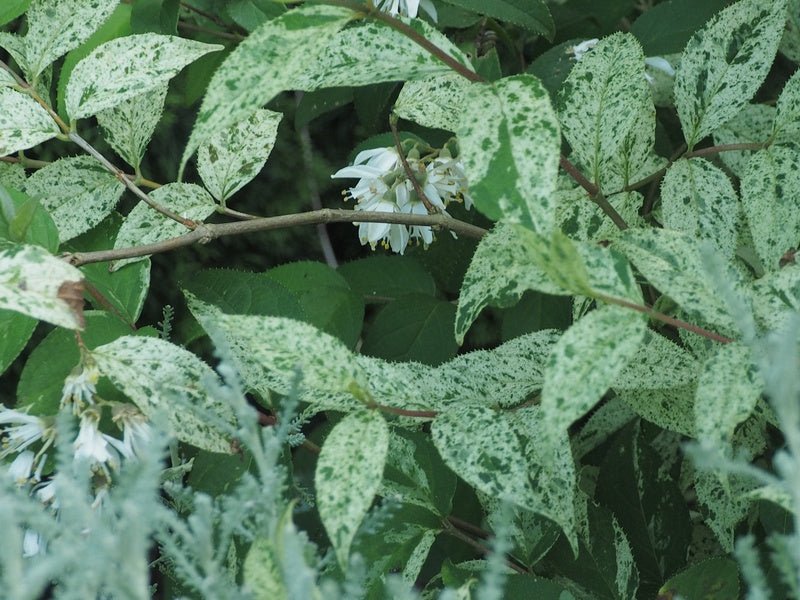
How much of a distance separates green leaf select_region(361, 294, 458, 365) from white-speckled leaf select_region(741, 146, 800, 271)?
1.29ft

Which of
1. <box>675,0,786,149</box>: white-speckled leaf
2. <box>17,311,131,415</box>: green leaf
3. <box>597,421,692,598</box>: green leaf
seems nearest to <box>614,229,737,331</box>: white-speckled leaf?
<box>675,0,786,149</box>: white-speckled leaf

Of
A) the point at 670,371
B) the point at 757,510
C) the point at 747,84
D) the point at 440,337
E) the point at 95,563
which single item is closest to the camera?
the point at 95,563

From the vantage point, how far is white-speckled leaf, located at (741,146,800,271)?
2.53 feet

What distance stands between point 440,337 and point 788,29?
1.90 feet

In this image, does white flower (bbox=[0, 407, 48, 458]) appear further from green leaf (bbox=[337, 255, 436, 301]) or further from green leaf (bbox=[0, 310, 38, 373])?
green leaf (bbox=[337, 255, 436, 301])

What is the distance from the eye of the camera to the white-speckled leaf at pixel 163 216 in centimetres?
92

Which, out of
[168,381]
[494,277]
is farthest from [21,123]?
[494,277]

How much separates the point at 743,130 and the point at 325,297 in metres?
0.50

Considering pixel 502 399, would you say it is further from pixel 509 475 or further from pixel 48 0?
pixel 48 0

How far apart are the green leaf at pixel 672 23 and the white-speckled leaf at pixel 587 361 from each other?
2.29 ft

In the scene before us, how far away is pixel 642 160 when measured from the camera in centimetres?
90

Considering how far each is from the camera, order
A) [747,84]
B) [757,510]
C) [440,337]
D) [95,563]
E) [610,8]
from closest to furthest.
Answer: [95,563]
[747,84]
[757,510]
[440,337]
[610,8]

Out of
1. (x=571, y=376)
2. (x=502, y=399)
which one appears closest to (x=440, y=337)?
(x=502, y=399)

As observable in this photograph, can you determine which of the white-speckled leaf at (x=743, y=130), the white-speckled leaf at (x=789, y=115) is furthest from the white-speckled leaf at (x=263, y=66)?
the white-speckled leaf at (x=743, y=130)
